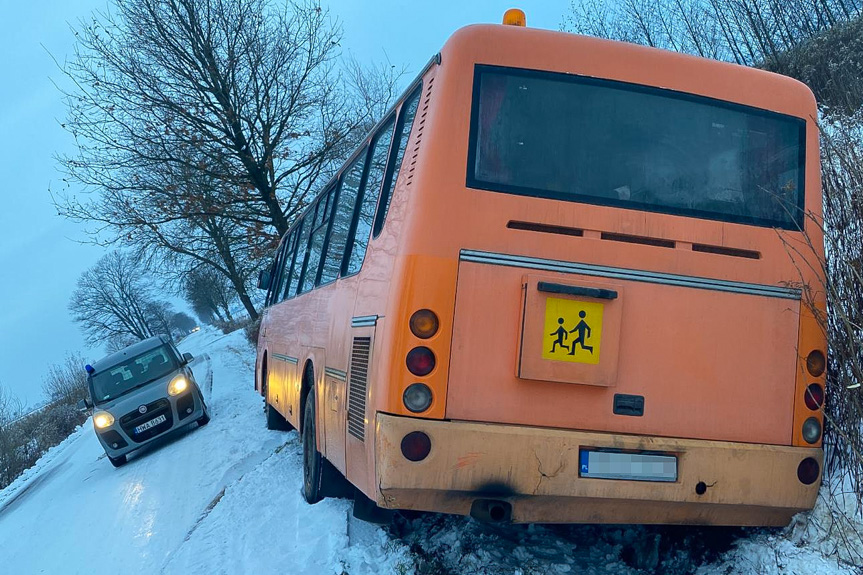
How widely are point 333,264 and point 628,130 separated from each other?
2730 mm

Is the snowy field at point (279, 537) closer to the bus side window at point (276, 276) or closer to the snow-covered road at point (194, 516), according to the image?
the snow-covered road at point (194, 516)

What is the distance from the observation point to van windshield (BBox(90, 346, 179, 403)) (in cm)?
1330

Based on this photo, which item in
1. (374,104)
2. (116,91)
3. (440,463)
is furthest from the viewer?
(374,104)

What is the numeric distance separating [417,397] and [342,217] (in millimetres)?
2640

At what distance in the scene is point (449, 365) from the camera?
348cm

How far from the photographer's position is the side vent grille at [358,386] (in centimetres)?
391

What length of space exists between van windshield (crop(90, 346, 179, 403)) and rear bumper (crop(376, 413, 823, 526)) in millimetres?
11260

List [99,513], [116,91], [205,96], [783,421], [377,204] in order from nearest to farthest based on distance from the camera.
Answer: [783,421] → [377,204] → [99,513] → [116,91] → [205,96]


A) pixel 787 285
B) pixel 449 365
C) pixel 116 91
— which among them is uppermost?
pixel 116 91

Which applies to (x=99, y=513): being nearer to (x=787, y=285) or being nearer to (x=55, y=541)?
(x=55, y=541)

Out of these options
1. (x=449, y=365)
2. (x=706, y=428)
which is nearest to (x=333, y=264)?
(x=449, y=365)

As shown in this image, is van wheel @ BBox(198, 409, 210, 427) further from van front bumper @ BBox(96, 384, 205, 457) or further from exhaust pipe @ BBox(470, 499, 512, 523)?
exhaust pipe @ BBox(470, 499, 512, 523)

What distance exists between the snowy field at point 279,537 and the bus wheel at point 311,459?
0.44ft

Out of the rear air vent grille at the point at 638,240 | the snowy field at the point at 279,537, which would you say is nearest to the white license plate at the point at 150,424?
the snowy field at the point at 279,537
